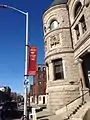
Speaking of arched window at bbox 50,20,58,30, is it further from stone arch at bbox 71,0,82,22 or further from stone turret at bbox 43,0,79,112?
stone arch at bbox 71,0,82,22

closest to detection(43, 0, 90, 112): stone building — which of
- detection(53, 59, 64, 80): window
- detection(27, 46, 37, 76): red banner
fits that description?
detection(53, 59, 64, 80): window

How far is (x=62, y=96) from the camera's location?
1920 centimetres

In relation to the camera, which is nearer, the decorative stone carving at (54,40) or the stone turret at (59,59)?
the stone turret at (59,59)

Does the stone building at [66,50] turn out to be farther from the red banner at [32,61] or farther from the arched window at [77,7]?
the red banner at [32,61]

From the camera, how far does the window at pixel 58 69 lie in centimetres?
2065

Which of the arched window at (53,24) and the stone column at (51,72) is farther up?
the arched window at (53,24)

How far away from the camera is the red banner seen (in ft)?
40.1

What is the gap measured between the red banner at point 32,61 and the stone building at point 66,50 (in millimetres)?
6136

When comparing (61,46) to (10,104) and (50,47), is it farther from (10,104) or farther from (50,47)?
(10,104)

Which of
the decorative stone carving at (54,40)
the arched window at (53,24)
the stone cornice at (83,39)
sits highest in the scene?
the arched window at (53,24)

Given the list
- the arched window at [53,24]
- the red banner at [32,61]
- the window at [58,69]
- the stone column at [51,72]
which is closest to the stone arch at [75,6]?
the arched window at [53,24]

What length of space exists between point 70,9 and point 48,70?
7.98m

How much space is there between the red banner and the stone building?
6.14 m

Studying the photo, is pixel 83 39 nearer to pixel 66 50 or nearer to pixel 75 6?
pixel 66 50
